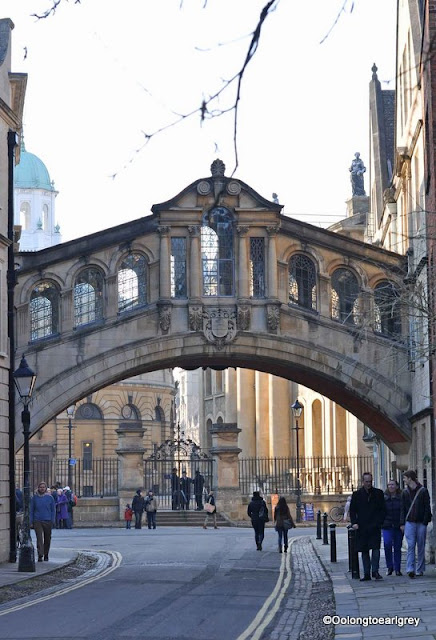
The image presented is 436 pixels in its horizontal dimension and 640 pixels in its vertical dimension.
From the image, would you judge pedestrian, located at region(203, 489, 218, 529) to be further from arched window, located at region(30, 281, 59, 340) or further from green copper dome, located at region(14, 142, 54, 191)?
green copper dome, located at region(14, 142, 54, 191)

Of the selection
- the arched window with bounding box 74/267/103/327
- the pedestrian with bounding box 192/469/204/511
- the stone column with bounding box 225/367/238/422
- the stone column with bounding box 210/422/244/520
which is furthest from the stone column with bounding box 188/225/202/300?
the stone column with bounding box 225/367/238/422

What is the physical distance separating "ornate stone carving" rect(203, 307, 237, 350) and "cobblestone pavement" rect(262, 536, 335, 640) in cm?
693

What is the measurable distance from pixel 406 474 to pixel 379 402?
12396 millimetres

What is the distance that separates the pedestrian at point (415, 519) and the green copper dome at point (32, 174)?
361 feet

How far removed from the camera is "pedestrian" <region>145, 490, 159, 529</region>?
4328 cm

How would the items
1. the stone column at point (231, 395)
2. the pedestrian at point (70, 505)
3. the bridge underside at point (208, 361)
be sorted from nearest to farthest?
the bridge underside at point (208, 361)
the pedestrian at point (70, 505)
the stone column at point (231, 395)

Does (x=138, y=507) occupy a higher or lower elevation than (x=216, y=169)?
lower

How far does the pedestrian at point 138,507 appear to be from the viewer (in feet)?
144

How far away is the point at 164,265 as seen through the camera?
3284cm

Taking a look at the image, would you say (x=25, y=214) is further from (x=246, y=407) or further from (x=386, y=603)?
(x=386, y=603)

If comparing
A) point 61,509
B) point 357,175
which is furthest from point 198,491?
point 357,175

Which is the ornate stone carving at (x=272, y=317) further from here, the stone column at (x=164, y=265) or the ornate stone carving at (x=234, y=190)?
the ornate stone carving at (x=234, y=190)

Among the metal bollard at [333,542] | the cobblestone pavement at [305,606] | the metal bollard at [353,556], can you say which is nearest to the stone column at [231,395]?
the cobblestone pavement at [305,606]

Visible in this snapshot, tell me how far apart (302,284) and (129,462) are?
16.3 meters
